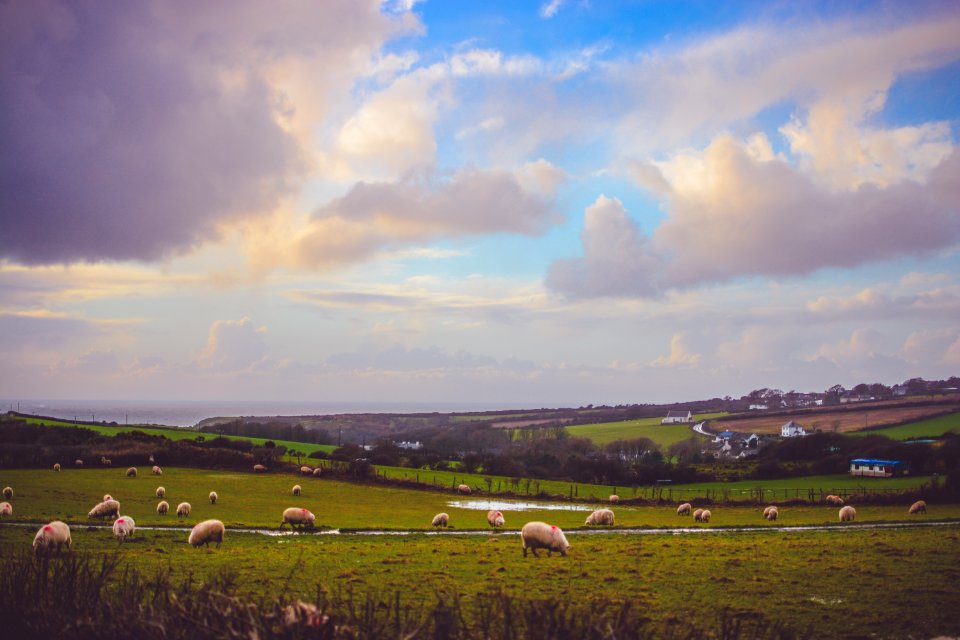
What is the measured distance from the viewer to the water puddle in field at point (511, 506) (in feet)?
179

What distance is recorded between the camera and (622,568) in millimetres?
19422

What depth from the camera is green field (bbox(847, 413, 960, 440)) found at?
96250 millimetres

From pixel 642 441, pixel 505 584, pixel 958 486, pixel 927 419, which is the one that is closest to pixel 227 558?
pixel 505 584

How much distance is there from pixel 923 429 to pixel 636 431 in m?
54.4

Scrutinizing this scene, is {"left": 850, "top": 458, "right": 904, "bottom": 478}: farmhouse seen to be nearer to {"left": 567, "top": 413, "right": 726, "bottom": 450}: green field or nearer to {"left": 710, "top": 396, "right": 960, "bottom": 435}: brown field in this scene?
{"left": 710, "top": 396, "right": 960, "bottom": 435}: brown field

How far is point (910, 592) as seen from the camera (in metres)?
15.5

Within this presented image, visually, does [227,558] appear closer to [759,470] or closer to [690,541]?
[690,541]

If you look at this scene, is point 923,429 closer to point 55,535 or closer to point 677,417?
point 677,417

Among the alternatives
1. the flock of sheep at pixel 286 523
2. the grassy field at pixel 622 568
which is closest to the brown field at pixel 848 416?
the flock of sheep at pixel 286 523

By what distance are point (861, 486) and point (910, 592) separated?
5895 cm

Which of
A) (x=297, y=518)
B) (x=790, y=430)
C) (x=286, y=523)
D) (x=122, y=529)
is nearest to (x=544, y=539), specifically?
(x=122, y=529)

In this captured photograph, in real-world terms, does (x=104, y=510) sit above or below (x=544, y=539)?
below

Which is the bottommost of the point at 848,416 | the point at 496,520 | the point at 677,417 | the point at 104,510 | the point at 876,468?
the point at 876,468

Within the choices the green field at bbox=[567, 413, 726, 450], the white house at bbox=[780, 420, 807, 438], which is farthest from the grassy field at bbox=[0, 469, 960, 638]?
the green field at bbox=[567, 413, 726, 450]
